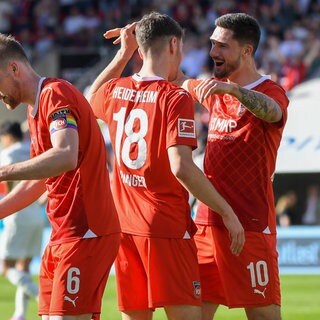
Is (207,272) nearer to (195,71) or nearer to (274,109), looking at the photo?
(274,109)

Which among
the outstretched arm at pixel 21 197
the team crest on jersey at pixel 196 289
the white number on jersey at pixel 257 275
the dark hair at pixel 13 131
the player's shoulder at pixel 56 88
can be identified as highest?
the dark hair at pixel 13 131

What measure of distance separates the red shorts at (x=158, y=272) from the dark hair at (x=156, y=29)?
1.30 meters

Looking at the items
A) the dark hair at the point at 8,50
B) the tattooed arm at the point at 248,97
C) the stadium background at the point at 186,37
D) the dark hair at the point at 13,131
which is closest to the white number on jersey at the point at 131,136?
the tattooed arm at the point at 248,97

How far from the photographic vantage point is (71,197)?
255 inches

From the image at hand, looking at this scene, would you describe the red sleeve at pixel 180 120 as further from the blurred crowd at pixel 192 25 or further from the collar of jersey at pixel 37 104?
the blurred crowd at pixel 192 25

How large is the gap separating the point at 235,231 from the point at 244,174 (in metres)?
0.63

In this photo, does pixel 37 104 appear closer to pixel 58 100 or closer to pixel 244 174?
pixel 58 100

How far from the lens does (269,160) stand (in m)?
7.48

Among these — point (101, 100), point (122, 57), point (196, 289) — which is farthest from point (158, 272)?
point (122, 57)

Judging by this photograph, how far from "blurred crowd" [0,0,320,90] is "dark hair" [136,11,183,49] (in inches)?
590

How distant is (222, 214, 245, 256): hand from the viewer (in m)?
6.87

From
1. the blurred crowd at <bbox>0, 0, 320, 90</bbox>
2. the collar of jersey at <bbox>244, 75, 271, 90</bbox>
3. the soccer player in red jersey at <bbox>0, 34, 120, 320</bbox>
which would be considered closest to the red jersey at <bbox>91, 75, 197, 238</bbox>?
the soccer player in red jersey at <bbox>0, 34, 120, 320</bbox>

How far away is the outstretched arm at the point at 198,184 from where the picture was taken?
6652mm

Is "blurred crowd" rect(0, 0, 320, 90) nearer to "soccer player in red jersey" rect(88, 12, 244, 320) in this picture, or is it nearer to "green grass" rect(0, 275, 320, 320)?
"green grass" rect(0, 275, 320, 320)
